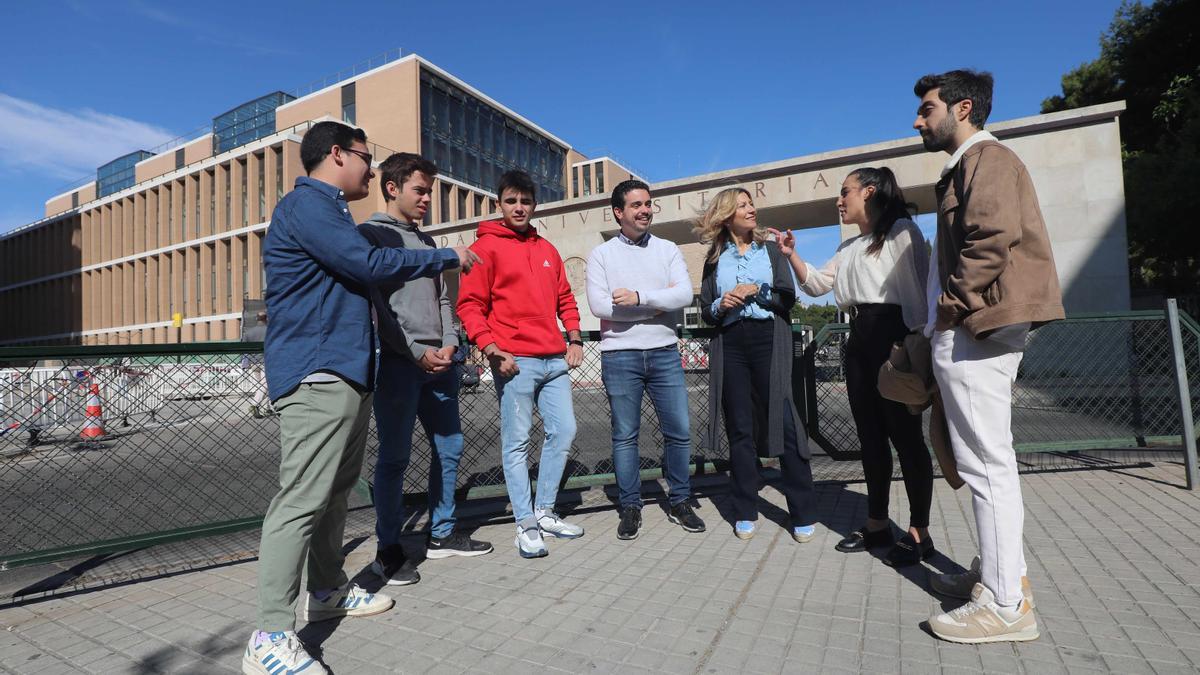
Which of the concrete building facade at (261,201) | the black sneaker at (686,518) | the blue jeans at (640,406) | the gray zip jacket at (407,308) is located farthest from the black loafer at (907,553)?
the concrete building facade at (261,201)

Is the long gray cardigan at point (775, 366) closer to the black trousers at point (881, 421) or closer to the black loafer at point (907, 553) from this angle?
the black trousers at point (881, 421)

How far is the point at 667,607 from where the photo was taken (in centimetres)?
275

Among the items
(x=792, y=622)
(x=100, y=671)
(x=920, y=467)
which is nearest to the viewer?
(x=100, y=671)

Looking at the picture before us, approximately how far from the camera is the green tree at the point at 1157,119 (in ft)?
52.3

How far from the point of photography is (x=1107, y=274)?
1523 centimetres

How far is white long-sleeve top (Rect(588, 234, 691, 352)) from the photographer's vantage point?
3916mm

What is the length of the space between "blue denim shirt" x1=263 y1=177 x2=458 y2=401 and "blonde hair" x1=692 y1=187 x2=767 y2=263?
2162mm

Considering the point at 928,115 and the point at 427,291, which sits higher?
the point at 928,115

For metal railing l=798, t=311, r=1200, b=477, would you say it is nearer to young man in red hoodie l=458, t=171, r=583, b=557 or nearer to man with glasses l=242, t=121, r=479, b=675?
young man in red hoodie l=458, t=171, r=583, b=557

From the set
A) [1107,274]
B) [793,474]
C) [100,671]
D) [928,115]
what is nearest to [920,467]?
[793,474]

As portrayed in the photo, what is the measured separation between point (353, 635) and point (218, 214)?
55.8 metres

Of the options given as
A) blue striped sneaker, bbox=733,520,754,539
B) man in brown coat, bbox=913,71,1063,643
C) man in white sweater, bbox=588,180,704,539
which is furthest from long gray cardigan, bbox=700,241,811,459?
man in brown coat, bbox=913,71,1063,643

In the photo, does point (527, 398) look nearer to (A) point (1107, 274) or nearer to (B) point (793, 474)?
(B) point (793, 474)

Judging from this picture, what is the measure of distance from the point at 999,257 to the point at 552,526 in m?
2.75
